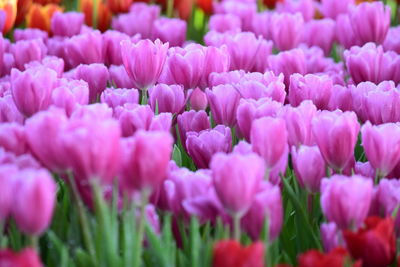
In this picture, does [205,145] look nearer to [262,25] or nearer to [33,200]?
[33,200]

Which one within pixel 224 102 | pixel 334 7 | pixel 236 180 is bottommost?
pixel 334 7

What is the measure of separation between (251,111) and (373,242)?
1.49ft

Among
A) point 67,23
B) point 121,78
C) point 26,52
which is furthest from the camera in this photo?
point 67,23

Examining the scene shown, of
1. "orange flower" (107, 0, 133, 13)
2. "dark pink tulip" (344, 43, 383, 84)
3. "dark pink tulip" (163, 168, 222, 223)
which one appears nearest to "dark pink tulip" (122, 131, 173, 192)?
"dark pink tulip" (163, 168, 222, 223)

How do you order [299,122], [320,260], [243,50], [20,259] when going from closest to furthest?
[20,259], [320,260], [299,122], [243,50]

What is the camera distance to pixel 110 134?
110 centimetres

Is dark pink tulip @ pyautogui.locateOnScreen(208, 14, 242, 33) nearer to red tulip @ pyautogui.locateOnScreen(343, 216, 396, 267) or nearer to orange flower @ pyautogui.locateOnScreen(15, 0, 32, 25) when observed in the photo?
orange flower @ pyautogui.locateOnScreen(15, 0, 32, 25)

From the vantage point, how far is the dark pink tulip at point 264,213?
1.21 m

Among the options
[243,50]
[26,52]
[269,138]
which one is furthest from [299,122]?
[26,52]

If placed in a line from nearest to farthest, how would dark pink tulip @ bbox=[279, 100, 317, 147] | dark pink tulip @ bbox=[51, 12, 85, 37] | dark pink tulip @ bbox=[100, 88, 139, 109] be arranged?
dark pink tulip @ bbox=[279, 100, 317, 147]
dark pink tulip @ bbox=[100, 88, 139, 109]
dark pink tulip @ bbox=[51, 12, 85, 37]

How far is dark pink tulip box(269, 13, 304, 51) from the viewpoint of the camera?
271cm

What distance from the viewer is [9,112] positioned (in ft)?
5.55

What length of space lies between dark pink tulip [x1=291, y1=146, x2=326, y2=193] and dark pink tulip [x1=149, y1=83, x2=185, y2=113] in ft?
1.49

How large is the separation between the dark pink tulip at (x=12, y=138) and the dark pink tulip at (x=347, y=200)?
514mm
